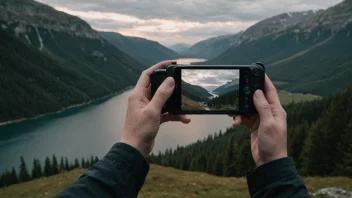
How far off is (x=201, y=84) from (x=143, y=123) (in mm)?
2134

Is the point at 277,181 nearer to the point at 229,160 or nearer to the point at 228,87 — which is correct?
the point at 228,87

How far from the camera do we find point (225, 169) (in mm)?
59375

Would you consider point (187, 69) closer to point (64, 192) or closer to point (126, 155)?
point (126, 155)

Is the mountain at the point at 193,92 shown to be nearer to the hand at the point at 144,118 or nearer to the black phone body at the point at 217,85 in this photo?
the black phone body at the point at 217,85

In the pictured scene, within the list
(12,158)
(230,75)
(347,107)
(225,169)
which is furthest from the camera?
(12,158)

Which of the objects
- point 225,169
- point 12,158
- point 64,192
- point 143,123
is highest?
point 143,123

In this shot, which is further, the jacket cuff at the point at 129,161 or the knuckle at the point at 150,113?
the knuckle at the point at 150,113

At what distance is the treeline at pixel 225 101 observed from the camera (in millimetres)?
4591

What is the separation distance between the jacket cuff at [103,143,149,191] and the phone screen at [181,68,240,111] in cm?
149

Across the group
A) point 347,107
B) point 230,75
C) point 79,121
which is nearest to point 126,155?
point 230,75

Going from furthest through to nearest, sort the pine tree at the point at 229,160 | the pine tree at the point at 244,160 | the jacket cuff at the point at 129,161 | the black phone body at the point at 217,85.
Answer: the pine tree at the point at 229,160 < the pine tree at the point at 244,160 < the black phone body at the point at 217,85 < the jacket cuff at the point at 129,161

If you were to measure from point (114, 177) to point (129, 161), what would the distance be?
240mm

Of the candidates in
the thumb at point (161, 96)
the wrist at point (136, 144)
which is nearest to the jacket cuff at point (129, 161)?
the wrist at point (136, 144)

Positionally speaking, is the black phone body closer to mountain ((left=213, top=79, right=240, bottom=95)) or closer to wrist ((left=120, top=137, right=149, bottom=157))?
mountain ((left=213, top=79, right=240, bottom=95))
